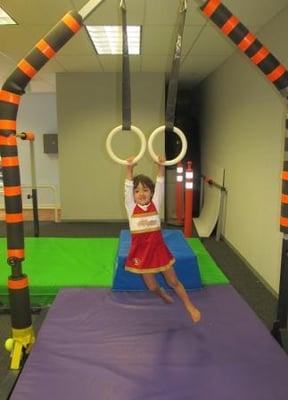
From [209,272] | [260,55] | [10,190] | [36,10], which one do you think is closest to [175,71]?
[260,55]

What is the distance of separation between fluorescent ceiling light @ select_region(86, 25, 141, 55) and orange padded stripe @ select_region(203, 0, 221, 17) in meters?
2.08

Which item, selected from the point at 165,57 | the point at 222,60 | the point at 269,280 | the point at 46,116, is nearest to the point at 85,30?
the point at 165,57

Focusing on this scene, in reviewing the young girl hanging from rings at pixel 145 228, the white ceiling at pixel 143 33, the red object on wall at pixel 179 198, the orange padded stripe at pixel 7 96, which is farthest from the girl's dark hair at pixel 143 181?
the red object on wall at pixel 179 198

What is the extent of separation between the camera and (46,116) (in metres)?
7.83

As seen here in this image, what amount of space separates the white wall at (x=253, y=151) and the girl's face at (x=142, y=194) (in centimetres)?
169

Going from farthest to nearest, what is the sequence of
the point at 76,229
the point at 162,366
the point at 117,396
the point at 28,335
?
the point at 76,229
the point at 28,335
the point at 162,366
the point at 117,396

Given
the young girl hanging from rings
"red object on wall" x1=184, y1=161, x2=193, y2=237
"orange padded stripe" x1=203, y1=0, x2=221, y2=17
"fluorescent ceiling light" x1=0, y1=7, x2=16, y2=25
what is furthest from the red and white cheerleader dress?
"fluorescent ceiling light" x1=0, y1=7, x2=16, y2=25

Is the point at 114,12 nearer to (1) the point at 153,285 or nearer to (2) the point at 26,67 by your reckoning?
(2) the point at 26,67

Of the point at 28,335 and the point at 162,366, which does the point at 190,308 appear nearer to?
the point at 162,366

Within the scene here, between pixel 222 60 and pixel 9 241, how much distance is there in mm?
4398

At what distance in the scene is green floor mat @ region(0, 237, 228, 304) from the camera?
120 inches

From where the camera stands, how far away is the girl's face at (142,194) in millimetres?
2186

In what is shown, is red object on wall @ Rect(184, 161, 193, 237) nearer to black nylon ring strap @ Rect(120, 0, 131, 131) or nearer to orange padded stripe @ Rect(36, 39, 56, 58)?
black nylon ring strap @ Rect(120, 0, 131, 131)

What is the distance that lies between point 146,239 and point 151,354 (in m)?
0.70
